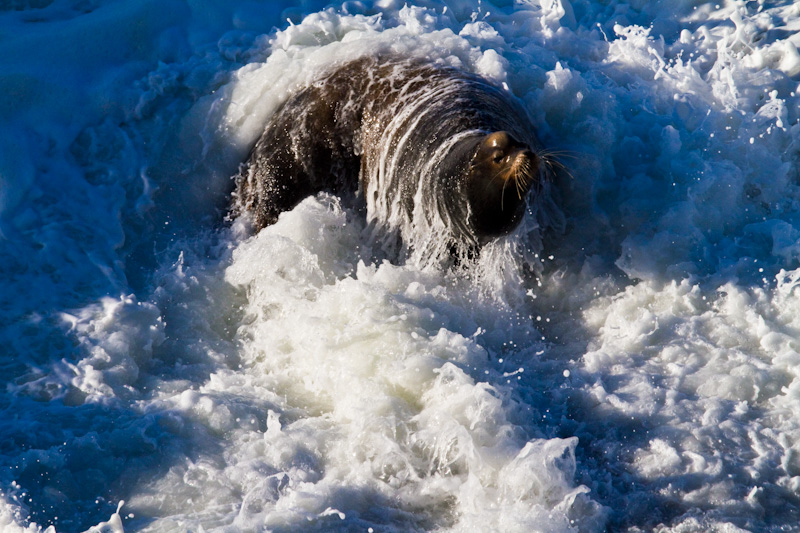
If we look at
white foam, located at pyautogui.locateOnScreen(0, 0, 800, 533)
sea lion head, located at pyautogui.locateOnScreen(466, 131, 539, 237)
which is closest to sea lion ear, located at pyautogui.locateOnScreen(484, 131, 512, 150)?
sea lion head, located at pyautogui.locateOnScreen(466, 131, 539, 237)

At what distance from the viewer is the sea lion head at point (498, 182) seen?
4.61m

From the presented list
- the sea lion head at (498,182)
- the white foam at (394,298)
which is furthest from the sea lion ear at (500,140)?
the white foam at (394,298)

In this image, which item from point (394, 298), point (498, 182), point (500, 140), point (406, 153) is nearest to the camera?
point (500, 140)

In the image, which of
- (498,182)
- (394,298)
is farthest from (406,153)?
(394,298)

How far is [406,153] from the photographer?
5.51 metres

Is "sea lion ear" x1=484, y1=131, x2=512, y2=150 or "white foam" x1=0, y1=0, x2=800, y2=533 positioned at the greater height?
"sea lion ear" x1=484, y1=131, x2=512, y2=150

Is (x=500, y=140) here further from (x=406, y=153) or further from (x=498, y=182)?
(x=406, y=153)

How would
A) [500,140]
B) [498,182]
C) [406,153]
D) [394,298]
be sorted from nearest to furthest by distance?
1. [500,140]
2. [498,182]
3. [394,298]
4. [406,153]

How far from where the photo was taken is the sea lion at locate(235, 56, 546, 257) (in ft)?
16.4

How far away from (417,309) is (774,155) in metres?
3.10

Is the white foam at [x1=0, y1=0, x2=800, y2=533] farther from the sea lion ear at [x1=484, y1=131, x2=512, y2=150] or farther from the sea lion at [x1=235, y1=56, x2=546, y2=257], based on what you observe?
the sea lion ear at [x1=484, y1=131, x2=512, y2=150]

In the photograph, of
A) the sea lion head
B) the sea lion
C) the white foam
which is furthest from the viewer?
the sea lion

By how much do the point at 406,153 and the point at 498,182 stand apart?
940mm

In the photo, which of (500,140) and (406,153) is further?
(406,153)
